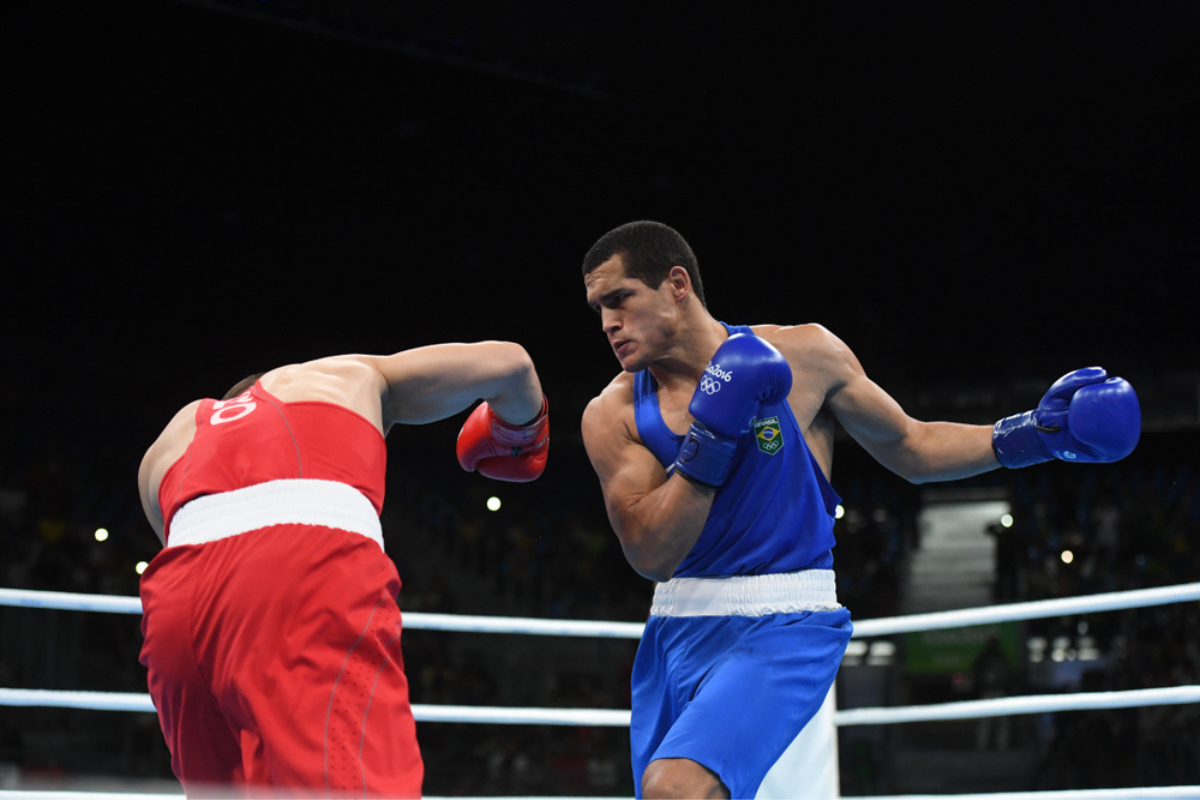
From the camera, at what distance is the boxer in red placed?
149 centimetres

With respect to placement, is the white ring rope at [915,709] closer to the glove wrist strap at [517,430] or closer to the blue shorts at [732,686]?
the blue shorts at [732,686]

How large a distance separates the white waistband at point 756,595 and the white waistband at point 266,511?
2.67 ft

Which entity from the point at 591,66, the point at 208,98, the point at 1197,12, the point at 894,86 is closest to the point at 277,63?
the point at 208,98

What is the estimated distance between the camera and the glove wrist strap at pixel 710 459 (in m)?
2.08

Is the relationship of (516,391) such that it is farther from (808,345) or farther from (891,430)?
(891,430)

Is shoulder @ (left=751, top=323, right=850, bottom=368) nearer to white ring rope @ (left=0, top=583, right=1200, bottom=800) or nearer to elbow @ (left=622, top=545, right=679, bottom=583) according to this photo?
elbow @ (left=622, top=545, right=679, bottom=583)

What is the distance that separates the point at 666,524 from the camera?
210 cm

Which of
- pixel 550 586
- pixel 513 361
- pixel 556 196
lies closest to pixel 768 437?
pixel 513 361

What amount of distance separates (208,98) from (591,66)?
3.82 m

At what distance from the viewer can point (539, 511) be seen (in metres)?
12.8

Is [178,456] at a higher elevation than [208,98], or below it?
below

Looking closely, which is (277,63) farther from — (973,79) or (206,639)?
(206,639)

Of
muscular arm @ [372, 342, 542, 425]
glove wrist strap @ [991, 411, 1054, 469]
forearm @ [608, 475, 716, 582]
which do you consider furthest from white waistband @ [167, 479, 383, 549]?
glove wrist strap @ [991, 411, 1054, 469]

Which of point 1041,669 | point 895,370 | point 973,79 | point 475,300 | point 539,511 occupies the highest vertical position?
point 973,79
